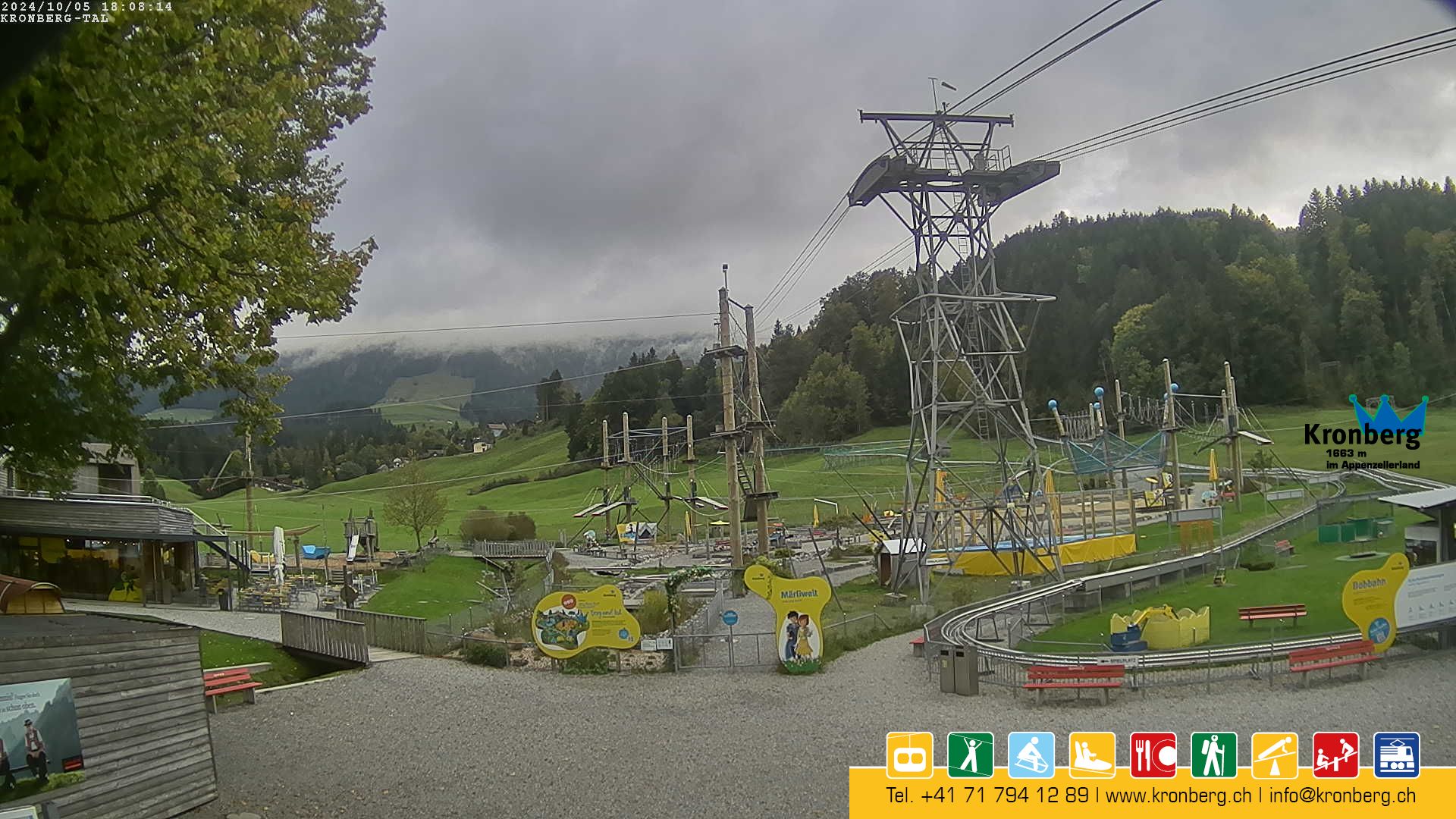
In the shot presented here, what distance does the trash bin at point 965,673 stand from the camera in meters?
15.3

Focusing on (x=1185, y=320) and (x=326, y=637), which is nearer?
(x=326, y=637)

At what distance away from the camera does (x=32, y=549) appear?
30.5 meters

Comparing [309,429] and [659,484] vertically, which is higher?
[309,429]

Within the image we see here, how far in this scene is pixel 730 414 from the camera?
28.7m

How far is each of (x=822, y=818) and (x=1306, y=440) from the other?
1102 inches

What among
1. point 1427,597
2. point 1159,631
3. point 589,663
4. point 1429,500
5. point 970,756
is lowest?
point 589,663

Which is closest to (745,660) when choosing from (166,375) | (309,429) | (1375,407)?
(166,375)

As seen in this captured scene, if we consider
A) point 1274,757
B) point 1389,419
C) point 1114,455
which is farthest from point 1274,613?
point 1114,455

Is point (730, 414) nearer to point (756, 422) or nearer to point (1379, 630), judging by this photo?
point (756, 422)

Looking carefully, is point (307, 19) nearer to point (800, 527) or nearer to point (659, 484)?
point (800, 527)

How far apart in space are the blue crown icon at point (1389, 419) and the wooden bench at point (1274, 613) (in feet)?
26.9

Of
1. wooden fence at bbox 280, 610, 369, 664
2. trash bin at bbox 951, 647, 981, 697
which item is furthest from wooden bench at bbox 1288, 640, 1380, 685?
wooden fence at bbox 280, 610, 369, 664

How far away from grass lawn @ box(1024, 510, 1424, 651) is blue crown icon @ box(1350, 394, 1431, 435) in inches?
102

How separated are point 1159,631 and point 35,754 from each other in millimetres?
16907
